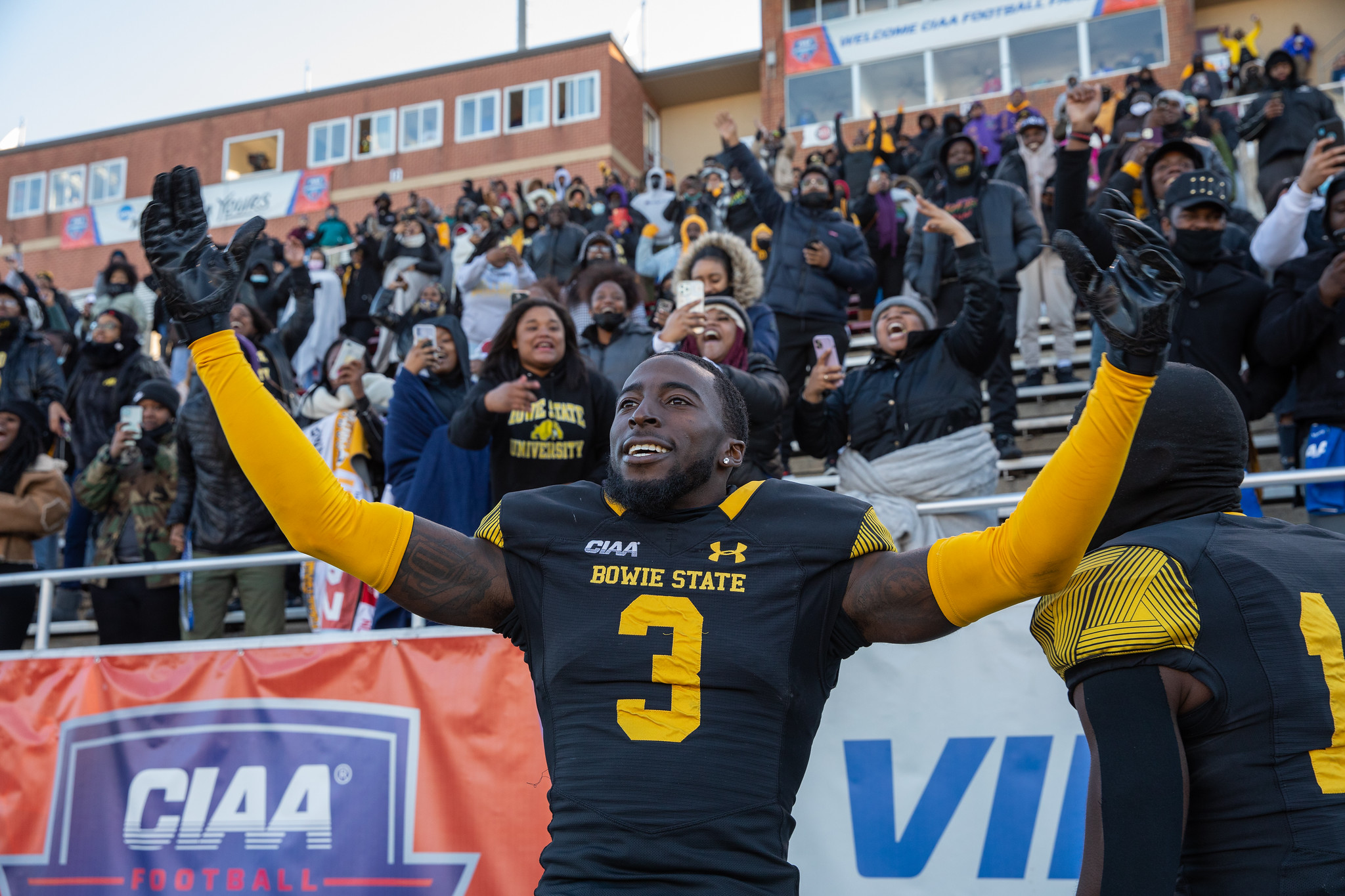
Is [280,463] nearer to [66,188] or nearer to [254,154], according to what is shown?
[254,154]

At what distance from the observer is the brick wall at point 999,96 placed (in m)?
21.2

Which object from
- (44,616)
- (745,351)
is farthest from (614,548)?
(44,616)

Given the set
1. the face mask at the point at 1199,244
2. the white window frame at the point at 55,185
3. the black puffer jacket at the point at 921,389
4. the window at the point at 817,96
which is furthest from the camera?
the white window frame at the point at 55,185

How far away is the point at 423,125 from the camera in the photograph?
28.6 m

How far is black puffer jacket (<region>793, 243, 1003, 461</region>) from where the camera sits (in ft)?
16.1

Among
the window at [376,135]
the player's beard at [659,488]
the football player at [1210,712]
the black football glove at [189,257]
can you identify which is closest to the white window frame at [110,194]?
the window at [376,135]

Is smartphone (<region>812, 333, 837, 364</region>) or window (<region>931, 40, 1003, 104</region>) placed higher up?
window (<region>931, 40, 1003, 104</region>)

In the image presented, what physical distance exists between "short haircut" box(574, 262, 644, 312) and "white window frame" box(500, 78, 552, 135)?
72.7 feet

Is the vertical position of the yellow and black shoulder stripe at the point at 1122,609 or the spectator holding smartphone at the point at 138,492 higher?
the spectator holding smartphone at the point at 138,492

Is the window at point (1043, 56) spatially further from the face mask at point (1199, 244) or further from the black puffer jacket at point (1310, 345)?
the black puffer jacket at point (1310, 345)

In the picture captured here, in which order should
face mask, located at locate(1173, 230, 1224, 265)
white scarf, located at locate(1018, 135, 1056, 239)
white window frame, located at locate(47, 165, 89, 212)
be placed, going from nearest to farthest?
face mask, located at locate(1173, 230, 1224, 265)
white scarf, located at locate(1018, 135, 1056, 239)
white window frame, located at locate(47, 165, 89, 212)

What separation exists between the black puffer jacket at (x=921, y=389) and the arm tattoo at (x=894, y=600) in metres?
2.77

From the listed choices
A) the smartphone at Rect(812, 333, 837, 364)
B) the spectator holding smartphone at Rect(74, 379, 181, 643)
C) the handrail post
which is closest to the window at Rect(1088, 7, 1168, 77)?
the smartphone at Rect(812, 333, 837, 364)

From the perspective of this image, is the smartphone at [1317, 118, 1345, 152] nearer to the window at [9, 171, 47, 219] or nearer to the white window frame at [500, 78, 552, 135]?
the white window frame at [500, 78, 552, 135]
